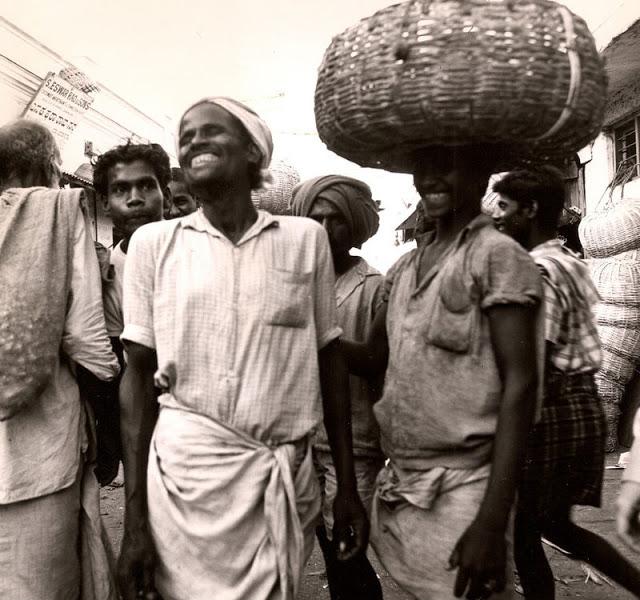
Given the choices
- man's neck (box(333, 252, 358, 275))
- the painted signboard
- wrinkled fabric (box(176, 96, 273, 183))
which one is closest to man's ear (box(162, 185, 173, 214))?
man's neck (box(333, 252, 358, 275))

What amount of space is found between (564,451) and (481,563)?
4.03 feet

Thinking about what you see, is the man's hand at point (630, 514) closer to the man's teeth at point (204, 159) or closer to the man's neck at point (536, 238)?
the man's teeth at point (204, 159)

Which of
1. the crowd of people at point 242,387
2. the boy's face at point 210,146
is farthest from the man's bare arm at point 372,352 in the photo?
the boy's face at point 210,146

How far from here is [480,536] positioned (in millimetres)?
1900

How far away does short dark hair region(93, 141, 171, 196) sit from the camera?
3.37 metres

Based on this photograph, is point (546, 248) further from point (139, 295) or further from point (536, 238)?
point (139, 295)

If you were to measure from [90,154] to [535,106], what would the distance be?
8.36 m

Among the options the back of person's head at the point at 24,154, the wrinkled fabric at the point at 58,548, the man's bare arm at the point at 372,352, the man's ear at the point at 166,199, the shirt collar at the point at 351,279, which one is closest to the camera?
the wrinkled fabric at the point at 58,548

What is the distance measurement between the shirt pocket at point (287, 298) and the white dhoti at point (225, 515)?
35 centimetres

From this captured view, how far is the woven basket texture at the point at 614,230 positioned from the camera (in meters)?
6.53

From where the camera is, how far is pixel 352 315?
9.95 ft

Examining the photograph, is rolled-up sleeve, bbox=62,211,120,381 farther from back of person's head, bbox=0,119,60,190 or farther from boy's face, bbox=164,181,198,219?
boy's face, bbox=164,181,198,219

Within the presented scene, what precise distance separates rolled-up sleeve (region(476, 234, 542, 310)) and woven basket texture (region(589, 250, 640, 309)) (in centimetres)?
490

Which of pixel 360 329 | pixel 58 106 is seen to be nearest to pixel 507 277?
pixel 360 329
